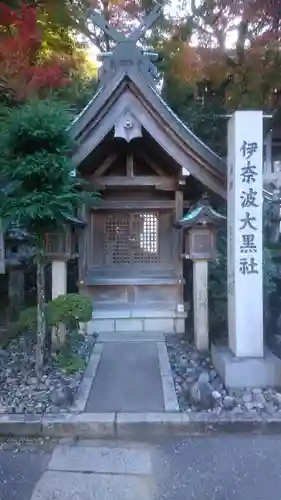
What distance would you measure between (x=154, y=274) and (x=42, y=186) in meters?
3.53

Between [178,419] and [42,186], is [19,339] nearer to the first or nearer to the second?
[42,186]

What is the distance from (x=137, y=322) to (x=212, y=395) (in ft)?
10.0

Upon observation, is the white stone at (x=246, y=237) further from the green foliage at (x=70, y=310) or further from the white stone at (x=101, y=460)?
the white stone at (x=101, y=460)

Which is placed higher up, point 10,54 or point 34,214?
point 10,54

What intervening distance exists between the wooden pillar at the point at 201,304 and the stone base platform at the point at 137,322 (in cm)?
108

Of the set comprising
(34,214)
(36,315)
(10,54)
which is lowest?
(36,315)

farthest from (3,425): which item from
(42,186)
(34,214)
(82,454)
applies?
(42,186)

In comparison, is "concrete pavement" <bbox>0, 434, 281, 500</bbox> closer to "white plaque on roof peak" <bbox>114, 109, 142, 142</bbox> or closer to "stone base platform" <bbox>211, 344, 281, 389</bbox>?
"stone base platform" <bbox>211, 344, 281, 389</bbox>

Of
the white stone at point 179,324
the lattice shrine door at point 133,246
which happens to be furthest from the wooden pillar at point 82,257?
the white stone at point 179,324

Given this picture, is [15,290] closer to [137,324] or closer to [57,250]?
[57,250]

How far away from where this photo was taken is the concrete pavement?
333 cm

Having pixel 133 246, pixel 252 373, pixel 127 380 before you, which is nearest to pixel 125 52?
pixel 133 246

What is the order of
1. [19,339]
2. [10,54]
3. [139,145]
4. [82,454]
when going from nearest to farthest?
[82,454], [19,339], [139,145], [10,54]

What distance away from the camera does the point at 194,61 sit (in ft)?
43.2
